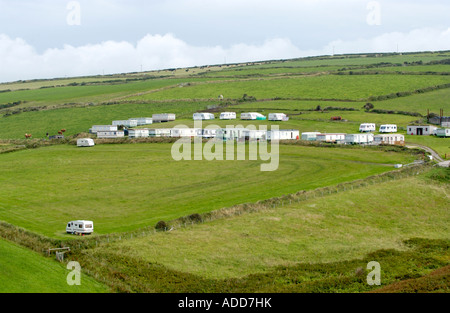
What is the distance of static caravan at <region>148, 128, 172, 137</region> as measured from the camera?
9762 cm

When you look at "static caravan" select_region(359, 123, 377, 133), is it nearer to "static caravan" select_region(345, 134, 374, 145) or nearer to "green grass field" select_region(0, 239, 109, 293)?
"static caravan" select_region(345, 134, 374, 145)

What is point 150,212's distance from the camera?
5112 centimetres

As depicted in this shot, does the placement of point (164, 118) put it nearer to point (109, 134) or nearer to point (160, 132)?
point (160, 132)

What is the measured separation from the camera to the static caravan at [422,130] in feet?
300

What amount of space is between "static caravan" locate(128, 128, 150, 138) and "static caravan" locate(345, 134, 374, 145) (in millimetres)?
34559

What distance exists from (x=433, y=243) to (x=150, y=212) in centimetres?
2412

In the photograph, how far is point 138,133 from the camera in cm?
9762

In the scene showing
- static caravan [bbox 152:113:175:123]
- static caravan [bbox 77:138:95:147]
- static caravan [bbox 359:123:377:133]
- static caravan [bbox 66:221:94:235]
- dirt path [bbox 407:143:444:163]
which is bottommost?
static caravan [bbox 66:221:94:235]

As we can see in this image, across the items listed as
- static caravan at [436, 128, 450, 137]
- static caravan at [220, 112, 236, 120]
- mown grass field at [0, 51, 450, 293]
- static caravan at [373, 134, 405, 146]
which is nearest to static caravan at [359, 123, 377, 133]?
mown grass field at [0, 51, 450, 293]

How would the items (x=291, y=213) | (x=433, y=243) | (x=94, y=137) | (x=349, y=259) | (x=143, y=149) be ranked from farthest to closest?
(x=94, y=137)
(x=143, y=149)
(x=291, y=213)
(x=433, y=243)
(x=349, y=259)

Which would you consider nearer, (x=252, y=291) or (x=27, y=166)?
(x=252, y=291)
